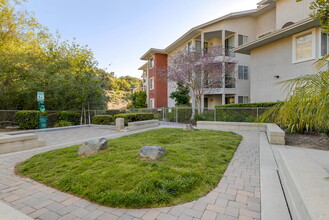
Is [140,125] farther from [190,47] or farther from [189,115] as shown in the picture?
[190,47]

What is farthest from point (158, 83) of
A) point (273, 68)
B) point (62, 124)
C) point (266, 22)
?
point (273, 68)

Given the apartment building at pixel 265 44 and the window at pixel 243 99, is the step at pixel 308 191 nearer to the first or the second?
the apartment building at pixel 265 44

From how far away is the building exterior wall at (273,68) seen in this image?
9.82 meters

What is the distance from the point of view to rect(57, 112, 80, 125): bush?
11510 mm

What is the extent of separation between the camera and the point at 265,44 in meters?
11.4

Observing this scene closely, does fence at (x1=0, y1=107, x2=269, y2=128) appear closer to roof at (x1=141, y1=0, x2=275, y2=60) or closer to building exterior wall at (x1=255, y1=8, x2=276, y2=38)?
roof at (x1=141, y1=0, x2=275, y2=60)

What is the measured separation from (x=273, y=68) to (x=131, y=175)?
468 inches

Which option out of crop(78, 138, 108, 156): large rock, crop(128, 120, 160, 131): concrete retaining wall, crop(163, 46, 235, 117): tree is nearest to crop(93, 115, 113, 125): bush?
crop(128, 120, 160, 131): concrete retaining wall

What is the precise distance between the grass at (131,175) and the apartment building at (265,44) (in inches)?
199

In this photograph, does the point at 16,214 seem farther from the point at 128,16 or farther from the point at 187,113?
the point at 128,16

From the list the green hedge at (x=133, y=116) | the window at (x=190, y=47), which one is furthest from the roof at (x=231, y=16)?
the green hedge at (x=133, y=116)

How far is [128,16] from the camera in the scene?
43.4 ft

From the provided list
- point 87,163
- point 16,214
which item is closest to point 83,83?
point 87,163

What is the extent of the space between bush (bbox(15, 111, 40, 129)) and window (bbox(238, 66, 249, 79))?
1658cm
